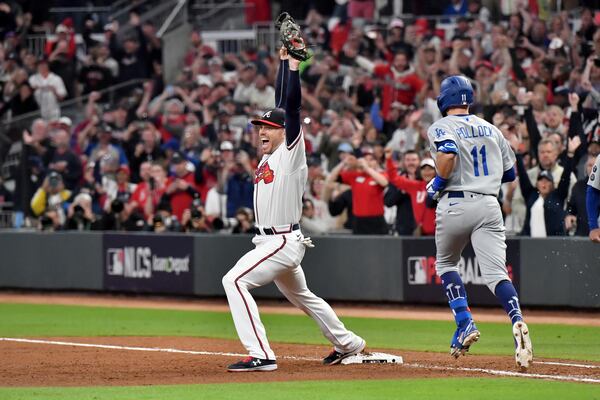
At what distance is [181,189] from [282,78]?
960cm

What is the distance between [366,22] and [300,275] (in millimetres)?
14337

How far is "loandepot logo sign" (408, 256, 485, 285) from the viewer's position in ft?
53.9

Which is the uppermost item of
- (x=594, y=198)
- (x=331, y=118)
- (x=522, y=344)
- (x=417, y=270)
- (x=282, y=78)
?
(x=282, y=78)

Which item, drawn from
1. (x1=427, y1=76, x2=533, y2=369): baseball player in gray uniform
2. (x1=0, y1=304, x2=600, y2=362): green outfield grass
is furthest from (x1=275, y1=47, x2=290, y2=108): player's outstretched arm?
(x1=0, y1=304, x2=600, y2=362): green outfield grass

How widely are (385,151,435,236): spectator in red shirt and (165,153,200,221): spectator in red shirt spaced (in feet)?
12.9

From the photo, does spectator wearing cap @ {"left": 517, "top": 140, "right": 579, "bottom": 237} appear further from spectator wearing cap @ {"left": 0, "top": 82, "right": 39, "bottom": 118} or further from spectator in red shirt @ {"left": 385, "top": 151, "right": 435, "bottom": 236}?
spectator wearing cap @ {"left": 0, "top": 82, "right": 39, "bottom": 118}

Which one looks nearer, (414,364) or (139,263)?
(414,364)

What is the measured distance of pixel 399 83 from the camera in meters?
20.4

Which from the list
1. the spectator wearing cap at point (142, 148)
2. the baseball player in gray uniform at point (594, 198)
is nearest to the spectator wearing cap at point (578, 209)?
the baseball player in gray uniform at point (594, 198)

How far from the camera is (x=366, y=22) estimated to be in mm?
23516

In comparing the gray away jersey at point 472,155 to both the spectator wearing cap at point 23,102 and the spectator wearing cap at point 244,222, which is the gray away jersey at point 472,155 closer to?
the spectator wearing cap at point 244,222

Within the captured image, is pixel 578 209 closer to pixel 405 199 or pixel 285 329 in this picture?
pixel 405 199

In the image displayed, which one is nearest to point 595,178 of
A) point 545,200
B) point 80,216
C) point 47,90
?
point 545,200

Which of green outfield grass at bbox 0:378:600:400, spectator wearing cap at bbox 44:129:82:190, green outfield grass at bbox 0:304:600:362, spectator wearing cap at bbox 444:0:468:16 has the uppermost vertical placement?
spectator wearing cap at bbox 444:0:468:16
